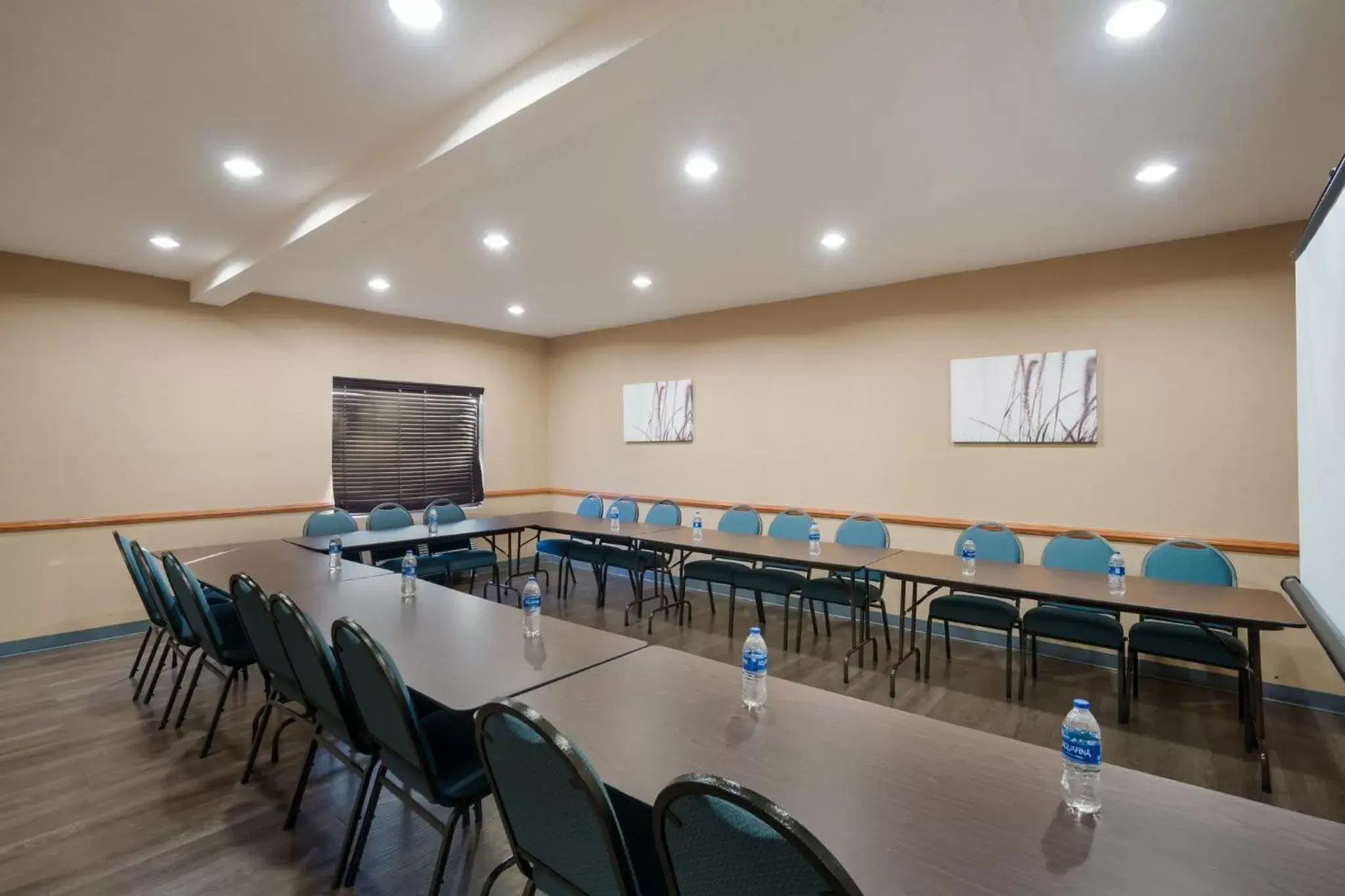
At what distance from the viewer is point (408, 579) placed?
9.36 feet

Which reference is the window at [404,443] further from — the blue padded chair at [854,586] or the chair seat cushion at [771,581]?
the blue padded chair at [854,586]

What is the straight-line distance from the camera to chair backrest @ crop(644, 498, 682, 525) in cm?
540

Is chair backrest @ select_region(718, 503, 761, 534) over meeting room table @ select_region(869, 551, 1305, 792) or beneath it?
over

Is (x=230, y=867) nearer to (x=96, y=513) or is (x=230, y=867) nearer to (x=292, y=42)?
(x=292, y=42)

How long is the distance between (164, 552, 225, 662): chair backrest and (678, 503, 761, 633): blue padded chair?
8.93 ft

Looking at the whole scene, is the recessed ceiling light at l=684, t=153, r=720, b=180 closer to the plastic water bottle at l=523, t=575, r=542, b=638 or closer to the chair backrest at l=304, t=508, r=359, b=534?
the plastic water bottle at l=523, t=575, r=542, b=638

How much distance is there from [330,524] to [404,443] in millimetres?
1425

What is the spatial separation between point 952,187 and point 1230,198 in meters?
1.50

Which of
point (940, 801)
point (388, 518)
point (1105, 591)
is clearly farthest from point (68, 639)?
point (1105, 591)

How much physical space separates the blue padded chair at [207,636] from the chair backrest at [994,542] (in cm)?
412

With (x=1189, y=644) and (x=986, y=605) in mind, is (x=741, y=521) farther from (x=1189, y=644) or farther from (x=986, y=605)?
(x=1189, y=644)

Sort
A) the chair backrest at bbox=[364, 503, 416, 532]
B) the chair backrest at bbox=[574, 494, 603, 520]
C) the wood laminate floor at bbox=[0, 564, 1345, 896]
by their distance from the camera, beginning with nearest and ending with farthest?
the wood laminate floor at bbox=[0, 564, 1345, 896] < the chair backrest at bbox=[364, 503, 416, 532] < the chair backrest at bbox=[574, 494, 603, 520]

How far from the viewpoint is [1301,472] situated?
245cm

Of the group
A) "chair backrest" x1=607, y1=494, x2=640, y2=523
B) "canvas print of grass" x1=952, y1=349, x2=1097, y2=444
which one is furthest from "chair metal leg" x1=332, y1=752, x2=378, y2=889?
"canvas print of grass" x1=952, y1=349, x2=1097, y2=444
